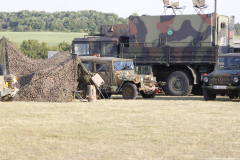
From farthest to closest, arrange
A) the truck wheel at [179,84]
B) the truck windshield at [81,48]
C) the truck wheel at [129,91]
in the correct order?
the truck windshield at [81,48]
the truck wheel at [179,84]
the truck wheel at [129,91]

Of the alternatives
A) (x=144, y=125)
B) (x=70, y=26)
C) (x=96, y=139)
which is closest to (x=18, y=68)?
(x=144, y=125)

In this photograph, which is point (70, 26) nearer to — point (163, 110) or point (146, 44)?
point (146, 44)

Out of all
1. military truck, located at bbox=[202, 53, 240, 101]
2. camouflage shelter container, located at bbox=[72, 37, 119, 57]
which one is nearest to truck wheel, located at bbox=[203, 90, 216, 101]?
military truck, located at bbox=[202, 53, 240, 101]

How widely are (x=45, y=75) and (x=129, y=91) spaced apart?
3319 mm

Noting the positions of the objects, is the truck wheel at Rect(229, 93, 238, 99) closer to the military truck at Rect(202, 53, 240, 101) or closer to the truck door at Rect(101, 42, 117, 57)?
the military truck at Rect(202, 53, 240, 101)

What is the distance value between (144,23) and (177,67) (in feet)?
8.63

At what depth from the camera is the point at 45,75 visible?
15.5 metres

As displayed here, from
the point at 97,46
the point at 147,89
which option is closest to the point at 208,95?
the point at 147,89

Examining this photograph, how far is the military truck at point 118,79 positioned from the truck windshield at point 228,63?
271cm

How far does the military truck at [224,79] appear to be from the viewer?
15203 millimetres

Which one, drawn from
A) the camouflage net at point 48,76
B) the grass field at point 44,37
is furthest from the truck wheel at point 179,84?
the grass field at point 44,37

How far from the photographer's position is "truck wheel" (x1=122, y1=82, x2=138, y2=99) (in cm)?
1645

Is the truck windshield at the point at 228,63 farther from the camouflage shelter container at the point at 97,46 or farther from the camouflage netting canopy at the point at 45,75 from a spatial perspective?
the camouflage netting canopy at the point at 45,75

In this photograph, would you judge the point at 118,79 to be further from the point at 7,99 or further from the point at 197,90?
the point at 197,90
